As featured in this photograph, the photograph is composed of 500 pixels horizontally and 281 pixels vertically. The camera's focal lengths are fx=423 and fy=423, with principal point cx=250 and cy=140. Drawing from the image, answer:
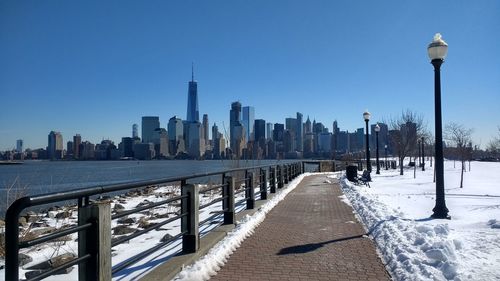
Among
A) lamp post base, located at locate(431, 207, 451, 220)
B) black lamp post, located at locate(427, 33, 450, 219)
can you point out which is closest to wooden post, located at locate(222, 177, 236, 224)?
lamp post base, located at locate(431, 207, 451, 220)

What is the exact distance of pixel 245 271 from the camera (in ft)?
18.8

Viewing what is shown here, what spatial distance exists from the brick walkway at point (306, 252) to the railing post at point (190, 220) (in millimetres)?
615

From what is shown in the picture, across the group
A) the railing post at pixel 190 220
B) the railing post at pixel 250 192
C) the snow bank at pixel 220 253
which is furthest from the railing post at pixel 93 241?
the railing post at pixel 250 192

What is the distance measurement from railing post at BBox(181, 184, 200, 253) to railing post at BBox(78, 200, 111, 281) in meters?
2.30

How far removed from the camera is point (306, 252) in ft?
22.5

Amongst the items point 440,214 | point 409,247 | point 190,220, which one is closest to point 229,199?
point 190,220

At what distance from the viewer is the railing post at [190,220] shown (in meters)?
6.33

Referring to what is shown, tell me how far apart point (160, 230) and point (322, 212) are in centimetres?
445

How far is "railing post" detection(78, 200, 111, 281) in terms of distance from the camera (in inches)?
157

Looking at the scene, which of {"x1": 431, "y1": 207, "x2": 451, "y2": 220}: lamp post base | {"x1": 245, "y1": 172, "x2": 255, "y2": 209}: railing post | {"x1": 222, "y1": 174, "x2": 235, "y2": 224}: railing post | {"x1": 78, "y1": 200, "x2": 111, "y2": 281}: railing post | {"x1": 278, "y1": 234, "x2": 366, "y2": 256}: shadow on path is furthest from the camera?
{"x1": 245, "y1": 172, "x2": 255, "y2": 209}: railing post

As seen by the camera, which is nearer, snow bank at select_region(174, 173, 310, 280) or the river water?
snow bank at select_region(174, 173, 310, 280)

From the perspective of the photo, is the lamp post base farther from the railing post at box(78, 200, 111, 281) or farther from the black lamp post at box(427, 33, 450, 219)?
the railing post at box(78, 200, 111, 281)

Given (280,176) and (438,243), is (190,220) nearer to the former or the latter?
(438,243)

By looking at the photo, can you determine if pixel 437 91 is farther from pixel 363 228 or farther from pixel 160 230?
pixel 160 230
